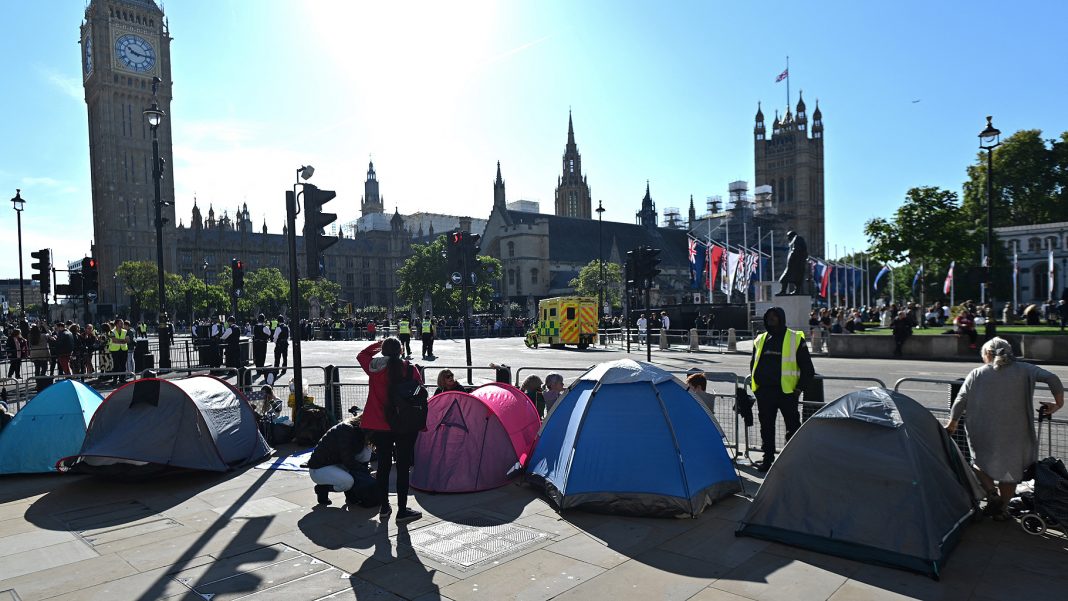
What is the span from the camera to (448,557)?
17.7 ft

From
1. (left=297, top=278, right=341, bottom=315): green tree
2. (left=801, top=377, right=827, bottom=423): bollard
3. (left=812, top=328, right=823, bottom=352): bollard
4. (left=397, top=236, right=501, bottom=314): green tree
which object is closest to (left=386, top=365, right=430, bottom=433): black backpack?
(left=801, top=377, right=827, bottom=423): bollard

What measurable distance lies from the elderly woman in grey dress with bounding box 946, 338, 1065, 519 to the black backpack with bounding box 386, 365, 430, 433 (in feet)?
16.2

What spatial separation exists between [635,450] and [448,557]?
2.04 m

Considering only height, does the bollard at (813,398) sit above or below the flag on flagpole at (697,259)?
below

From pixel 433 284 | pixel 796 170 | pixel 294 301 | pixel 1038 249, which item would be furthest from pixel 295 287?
pixel 796 170

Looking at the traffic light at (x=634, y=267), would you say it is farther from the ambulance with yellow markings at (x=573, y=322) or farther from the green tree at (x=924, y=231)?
the green tree at (x=924, y=231)

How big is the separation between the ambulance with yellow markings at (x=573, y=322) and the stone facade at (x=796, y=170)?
85724mm

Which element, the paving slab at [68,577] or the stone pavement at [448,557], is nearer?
the stone pavement at [448,557]

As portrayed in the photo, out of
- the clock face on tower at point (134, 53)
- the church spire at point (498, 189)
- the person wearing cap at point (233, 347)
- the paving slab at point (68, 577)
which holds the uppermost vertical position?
the clock face on tower at point (134, 53)

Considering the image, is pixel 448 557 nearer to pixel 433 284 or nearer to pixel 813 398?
pixel 813 398

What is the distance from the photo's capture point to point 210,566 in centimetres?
532

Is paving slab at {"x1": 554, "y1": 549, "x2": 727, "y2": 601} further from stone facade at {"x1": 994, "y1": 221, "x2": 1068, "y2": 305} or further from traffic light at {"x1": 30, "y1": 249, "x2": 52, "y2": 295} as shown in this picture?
stone facade at {"x1": 994, "y1": 221, "x2": 1068, "y2": 305}

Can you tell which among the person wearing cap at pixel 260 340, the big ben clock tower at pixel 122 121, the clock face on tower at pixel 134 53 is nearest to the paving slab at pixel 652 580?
the person wearing cap at pixel 260 340

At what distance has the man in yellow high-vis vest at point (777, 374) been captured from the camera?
→ 7.52 m
